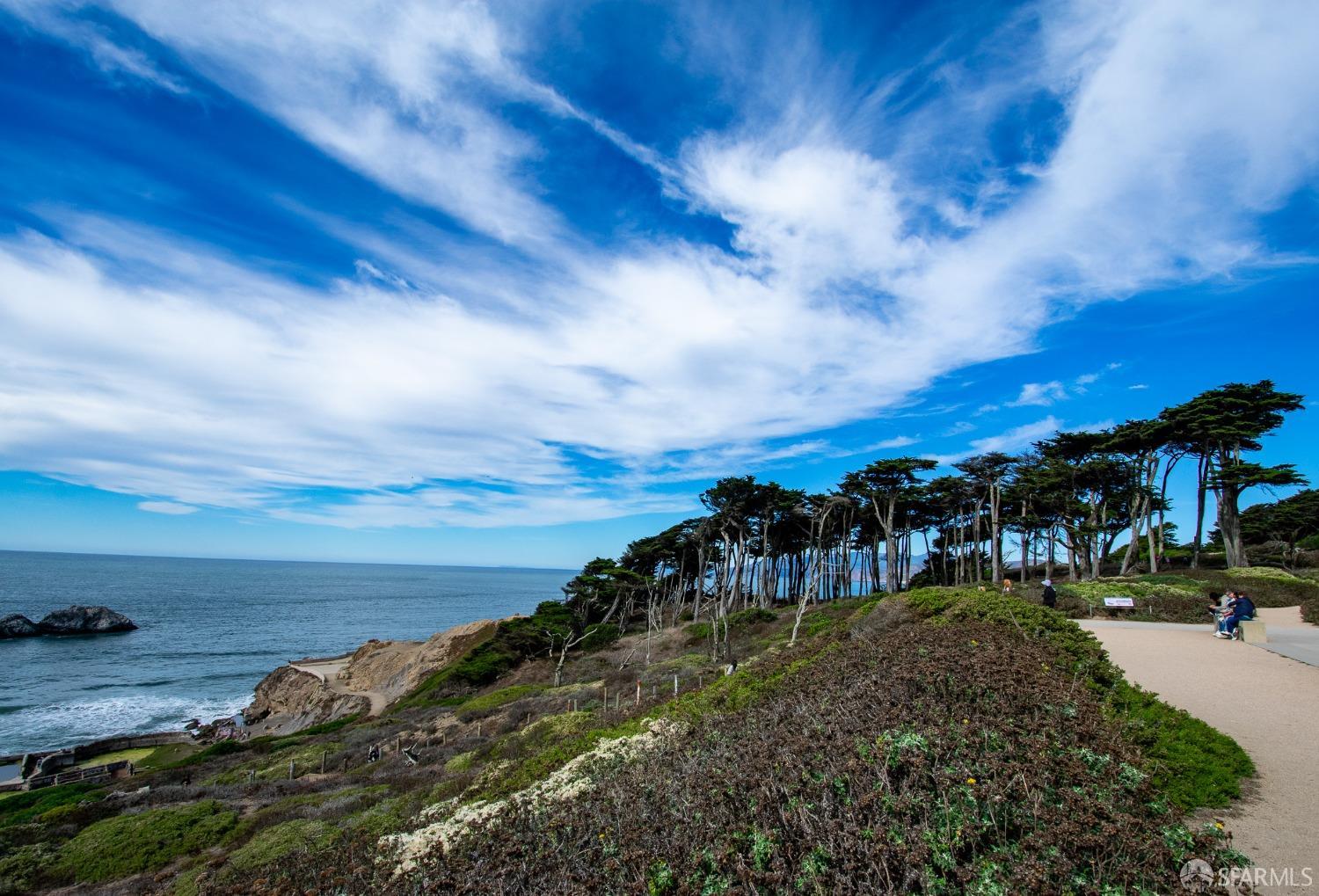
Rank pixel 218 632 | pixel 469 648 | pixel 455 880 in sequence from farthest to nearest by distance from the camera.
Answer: pixel 218 632, pixel 469 648, pixel 455 880

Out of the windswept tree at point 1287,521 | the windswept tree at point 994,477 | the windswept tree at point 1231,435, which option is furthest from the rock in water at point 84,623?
the windswept tree at point 1287,521

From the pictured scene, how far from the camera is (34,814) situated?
15.9 metres

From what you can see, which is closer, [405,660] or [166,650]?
[405,660]

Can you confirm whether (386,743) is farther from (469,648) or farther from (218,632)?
(218,632)

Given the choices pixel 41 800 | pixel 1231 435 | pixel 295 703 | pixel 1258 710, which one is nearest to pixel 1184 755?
pixel 1258 710

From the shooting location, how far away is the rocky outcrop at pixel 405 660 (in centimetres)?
3772

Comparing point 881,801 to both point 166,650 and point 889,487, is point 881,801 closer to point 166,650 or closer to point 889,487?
point 889,487

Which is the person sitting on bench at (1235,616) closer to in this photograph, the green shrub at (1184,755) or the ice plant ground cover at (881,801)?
the ice plant ground cover at (881,801)

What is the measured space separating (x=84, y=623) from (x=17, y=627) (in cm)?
507

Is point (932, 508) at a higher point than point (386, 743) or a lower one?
higher

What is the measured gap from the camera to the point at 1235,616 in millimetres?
14008

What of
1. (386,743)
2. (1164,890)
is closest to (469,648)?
(386,743)

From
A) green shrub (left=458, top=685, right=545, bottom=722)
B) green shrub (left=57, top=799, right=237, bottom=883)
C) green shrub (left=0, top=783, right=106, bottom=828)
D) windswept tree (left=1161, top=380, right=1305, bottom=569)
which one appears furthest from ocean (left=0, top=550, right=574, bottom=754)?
windswept tree (left=1161, top=380, right=1305, bottom=569)

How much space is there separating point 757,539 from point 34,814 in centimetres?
4402
